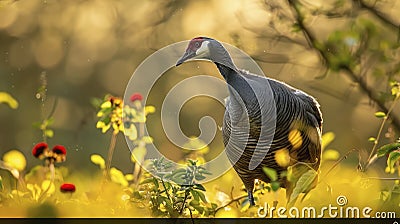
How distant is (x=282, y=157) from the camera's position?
142 centimetres

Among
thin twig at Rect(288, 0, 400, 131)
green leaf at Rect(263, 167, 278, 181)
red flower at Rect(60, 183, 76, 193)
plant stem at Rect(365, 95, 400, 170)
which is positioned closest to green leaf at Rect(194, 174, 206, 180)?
green leaf at Rect(263, 167, 278, 181)

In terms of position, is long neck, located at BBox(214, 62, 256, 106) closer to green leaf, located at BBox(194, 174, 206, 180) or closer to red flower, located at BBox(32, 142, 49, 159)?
green leaf, located at BBox(194, 174, 206, 180)

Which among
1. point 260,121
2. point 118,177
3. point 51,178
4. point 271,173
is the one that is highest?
point 51,178

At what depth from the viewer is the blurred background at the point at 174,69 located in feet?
5.85

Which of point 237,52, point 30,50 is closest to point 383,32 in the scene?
point 237,52

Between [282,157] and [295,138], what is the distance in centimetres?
5

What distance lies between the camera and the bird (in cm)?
138

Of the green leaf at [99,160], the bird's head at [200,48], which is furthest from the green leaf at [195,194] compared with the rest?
the green leaf at [99,160]

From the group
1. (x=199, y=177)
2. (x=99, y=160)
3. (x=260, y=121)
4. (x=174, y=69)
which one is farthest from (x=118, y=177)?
(x=174, y=69)

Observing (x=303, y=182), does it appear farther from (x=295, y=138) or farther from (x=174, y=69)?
(x=174, y=69)

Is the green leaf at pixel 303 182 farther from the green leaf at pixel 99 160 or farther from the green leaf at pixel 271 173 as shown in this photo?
the green leaf at pixel 99 160

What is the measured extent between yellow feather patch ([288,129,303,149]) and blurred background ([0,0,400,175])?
1.00 ft

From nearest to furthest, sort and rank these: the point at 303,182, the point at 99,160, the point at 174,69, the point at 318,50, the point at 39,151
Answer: the point at 303,182
the point at 39,151
the point at 99,160
the point at 318,50
the point at 174,69

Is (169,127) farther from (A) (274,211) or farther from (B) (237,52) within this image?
(A) (274,211)
